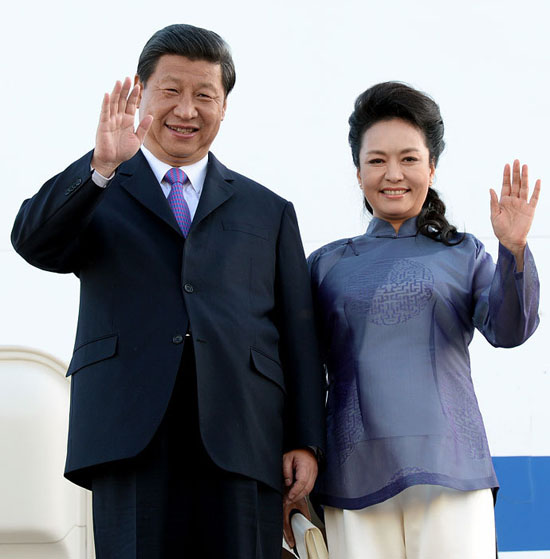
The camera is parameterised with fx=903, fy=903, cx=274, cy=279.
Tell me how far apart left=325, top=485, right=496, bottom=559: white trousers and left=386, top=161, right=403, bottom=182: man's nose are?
681 mm

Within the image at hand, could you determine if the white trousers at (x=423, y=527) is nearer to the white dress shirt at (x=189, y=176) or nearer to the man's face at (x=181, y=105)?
the white dress shirt at (x=189, y=176)

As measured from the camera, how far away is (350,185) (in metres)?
2.83

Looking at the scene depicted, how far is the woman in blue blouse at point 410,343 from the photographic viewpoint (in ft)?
5.74

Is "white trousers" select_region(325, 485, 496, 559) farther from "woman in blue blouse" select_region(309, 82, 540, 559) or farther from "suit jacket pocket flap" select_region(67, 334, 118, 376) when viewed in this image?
"suit jacket pocket flap" select_region(67, 334, 118, 376)

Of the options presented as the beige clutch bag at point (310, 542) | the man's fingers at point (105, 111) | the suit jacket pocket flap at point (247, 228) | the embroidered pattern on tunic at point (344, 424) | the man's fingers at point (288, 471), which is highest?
the man's fingers at point (105, 111)

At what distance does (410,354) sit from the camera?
1846mm

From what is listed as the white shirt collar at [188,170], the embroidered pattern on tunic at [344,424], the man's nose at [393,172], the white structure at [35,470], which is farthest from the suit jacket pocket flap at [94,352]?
the man's nose at [393,172]

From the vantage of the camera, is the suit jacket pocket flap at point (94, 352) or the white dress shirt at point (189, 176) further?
the white dress shirt at point (189, 176)

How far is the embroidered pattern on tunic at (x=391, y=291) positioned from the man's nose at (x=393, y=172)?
19cm

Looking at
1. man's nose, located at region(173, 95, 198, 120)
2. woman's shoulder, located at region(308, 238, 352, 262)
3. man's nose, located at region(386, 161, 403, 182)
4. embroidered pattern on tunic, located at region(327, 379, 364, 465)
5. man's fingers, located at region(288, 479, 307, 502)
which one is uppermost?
man's nose, located at region(173, 95, 198, 120)

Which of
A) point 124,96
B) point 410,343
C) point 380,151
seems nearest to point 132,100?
point 124,96

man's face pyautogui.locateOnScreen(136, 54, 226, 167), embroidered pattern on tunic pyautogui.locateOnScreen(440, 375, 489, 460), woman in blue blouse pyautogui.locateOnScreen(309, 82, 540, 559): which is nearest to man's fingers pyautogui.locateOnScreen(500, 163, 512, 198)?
woman in blue blouse pyautogui.locateOnScreen(309, 82, 540, 559)

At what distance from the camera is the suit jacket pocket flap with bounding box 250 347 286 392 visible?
5.91ft

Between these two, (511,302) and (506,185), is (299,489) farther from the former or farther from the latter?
(506,185)
